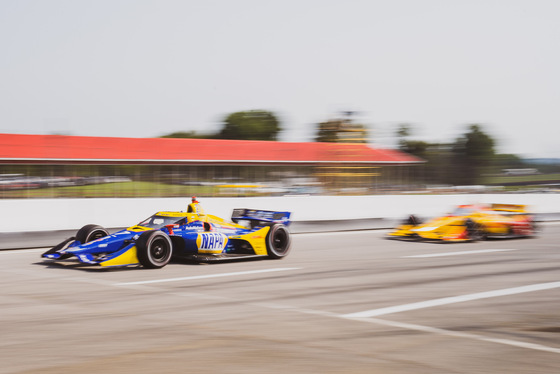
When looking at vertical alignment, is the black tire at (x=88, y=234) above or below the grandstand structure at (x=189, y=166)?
below

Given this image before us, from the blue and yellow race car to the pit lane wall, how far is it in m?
3.13

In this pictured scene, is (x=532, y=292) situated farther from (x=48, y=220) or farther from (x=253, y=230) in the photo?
(x=48, y=220)

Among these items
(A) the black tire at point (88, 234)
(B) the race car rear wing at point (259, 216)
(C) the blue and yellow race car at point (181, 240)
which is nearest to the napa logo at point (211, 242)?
(C) the blue and yellow race car at point (181, 240)

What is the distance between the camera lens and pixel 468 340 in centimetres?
585

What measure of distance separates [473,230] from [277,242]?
598 centimetres

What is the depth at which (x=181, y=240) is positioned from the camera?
11.4 metres

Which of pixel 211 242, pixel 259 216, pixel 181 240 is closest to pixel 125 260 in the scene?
pixel 181 240

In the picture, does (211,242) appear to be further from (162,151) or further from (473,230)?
(162,151)

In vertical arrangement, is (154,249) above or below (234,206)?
below

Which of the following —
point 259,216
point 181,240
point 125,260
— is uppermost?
point 259,216

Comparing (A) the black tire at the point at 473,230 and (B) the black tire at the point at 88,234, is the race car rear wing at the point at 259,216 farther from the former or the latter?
(A) the black tire at the point at 473,230

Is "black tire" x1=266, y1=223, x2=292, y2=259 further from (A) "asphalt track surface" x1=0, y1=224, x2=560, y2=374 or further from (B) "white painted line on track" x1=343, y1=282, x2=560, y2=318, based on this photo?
(B) "white painted line on track" x1=343, y1=282, x2=560, y2=318

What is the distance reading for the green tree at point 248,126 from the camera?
113 metres

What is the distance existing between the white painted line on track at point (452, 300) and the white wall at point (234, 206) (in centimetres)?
969
